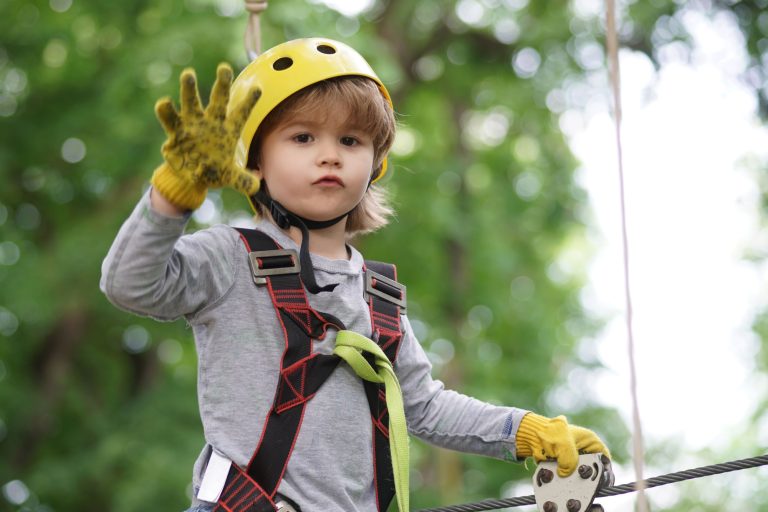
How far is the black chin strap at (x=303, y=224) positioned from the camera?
273cm

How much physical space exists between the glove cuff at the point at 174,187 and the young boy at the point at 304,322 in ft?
0.46

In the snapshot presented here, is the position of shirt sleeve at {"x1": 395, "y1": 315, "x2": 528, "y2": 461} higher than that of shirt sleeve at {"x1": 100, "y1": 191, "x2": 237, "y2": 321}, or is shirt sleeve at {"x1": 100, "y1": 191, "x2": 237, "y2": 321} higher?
shirt sleeve at {"x1": 395, "y1": 315, "x2": 528, "y2": 461}

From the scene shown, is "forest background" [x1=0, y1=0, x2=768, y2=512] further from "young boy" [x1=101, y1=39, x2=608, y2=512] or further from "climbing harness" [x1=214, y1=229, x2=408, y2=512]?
"climbing harness" [x1=214, y1=229, x2=408, y2=512]

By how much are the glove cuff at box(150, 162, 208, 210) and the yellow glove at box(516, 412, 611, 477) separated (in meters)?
1.11

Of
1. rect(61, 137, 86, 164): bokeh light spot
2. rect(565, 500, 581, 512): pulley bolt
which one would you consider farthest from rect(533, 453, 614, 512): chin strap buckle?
rect(61, 137, 86, 164): bokeh light spot

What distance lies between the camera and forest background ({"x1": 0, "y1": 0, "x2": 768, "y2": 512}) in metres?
9.42

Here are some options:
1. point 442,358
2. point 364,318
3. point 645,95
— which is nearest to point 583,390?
point 442,358

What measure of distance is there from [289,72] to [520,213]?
9760 millimetres

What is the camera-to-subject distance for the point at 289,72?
2.79m

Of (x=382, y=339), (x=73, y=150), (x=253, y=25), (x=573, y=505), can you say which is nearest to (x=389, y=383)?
(x=382, y=339)

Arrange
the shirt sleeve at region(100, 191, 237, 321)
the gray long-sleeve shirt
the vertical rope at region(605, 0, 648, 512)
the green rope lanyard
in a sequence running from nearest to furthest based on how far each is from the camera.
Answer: the vertical rope at region(605, 0, 648, 512), the shirt sleeve at region(100, 191, 237, 321), the gray long-sleeve shirt, the green rope lanyard

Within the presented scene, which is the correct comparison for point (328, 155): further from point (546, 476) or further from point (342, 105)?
point (546, 476)

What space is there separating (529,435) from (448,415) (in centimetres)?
24

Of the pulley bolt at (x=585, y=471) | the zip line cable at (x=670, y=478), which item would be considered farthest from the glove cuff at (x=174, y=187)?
the pulley bolt at (x=585, y=471)
